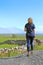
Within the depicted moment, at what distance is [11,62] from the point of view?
1457cm

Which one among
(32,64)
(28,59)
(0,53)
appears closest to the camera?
(32,64)

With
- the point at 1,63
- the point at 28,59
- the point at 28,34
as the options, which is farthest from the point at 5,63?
the point at 28,34

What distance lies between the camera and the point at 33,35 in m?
15.6

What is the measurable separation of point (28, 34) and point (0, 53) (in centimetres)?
1157

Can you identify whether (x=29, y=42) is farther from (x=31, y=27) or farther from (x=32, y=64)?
(x=32, y=64)

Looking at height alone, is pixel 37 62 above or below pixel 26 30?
below

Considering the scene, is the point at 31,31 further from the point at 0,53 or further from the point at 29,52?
the point at 0,53

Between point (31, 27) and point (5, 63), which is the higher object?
point (31, 27)

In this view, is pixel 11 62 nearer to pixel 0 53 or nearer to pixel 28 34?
pixel 28 34

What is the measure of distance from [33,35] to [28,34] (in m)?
0.33

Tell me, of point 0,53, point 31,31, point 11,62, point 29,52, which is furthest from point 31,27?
point 0,53

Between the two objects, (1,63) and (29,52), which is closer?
(1,63)

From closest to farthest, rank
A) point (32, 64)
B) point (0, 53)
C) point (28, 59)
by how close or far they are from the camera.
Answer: point (32, 64), point (28, 59), point (0, 53)

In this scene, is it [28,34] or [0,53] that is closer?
[28,34]
